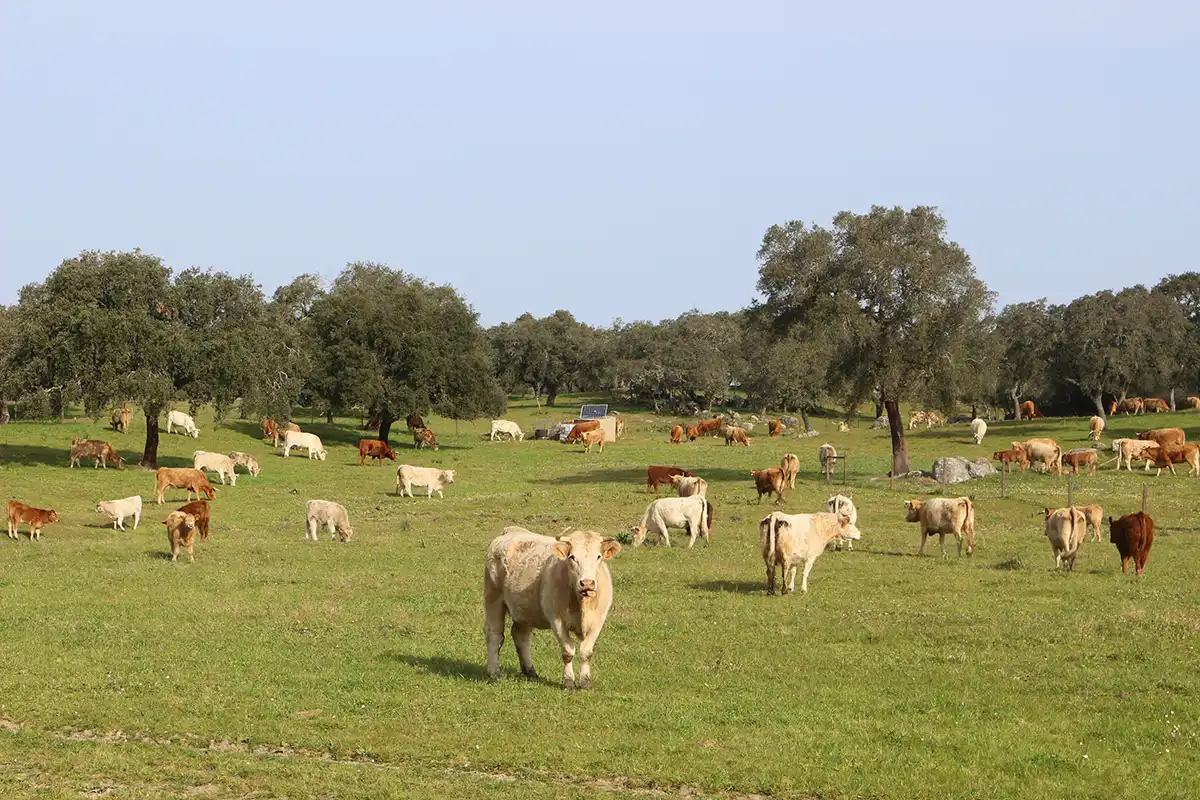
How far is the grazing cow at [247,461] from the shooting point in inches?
1995

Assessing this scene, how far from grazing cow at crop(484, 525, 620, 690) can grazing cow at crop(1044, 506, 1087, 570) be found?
13693 mm

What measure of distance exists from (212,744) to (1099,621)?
13.2 metres

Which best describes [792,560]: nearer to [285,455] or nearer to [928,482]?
[928,482]

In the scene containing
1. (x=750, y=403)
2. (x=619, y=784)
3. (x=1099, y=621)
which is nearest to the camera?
(x=619, y=784)

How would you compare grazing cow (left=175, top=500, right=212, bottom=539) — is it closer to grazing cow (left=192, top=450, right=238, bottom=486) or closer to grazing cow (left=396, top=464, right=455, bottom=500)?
grazing cow (left=396, top=464, right=455, bottom=500)

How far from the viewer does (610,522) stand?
112 ft

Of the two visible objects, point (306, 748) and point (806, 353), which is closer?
point (306, 748)

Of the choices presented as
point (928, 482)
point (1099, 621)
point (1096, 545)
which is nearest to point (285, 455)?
point (928, 482)

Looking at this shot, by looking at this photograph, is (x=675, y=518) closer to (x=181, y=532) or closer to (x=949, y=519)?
(x=949, y=519)

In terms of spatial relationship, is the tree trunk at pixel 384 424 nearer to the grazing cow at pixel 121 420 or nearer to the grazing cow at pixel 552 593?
the grazing cow at pixel 121 420

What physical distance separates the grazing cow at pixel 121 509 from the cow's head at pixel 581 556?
23.6 metres

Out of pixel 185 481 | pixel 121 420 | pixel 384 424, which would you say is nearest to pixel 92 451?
pixel 185 481

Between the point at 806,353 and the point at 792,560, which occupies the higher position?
the point at 806,353

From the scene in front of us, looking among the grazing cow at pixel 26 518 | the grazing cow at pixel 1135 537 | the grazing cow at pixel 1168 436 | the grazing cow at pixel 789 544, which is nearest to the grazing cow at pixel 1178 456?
the grazing cow at pixel 1168 436
